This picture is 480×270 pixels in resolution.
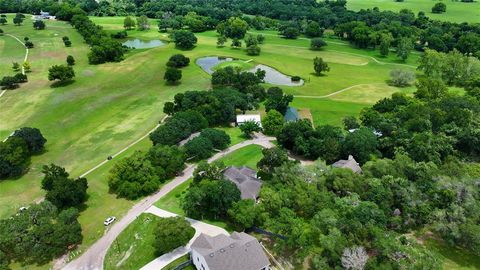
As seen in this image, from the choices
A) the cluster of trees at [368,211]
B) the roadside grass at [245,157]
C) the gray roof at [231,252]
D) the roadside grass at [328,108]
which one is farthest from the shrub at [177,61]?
the gray roof at [231,252]

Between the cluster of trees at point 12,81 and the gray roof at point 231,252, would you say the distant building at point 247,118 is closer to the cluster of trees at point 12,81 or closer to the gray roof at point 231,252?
the gray roof at point 231,252

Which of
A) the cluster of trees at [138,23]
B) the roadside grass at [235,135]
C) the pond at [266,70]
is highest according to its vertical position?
the cluster of trees at [138,23]

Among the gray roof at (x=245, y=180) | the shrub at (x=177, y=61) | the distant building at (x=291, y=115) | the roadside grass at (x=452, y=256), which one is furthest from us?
the shrub at (x=177, y=61)

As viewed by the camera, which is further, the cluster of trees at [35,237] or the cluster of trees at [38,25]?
the cluster of trees at [38,25]

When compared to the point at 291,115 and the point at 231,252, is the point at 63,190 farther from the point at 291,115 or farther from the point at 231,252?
the point at 291,115

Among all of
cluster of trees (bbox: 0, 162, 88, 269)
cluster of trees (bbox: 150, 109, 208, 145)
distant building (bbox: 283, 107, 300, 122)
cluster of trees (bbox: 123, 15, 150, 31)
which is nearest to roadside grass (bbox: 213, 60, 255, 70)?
distant building (bbox: 283, 107, 300, 122)

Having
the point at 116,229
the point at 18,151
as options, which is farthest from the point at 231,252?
the point at 18,151

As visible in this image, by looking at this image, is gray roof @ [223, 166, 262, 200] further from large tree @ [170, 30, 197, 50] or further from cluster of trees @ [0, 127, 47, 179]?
large tree @ [170, 30, 197, 50]
